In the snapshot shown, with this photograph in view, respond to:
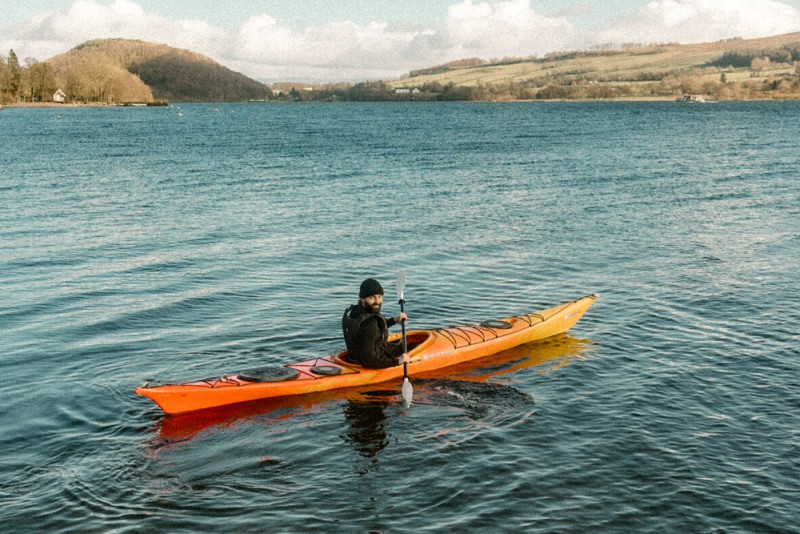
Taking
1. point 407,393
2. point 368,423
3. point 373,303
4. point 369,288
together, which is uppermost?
point 369,288

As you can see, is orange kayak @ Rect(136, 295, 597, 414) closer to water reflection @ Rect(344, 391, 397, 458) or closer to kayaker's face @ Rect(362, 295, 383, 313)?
water reflection @ Rect(344, 391, 397, 458)

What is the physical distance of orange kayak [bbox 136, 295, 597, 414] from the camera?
12016mm

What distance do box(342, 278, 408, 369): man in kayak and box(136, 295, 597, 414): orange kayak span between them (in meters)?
0.18

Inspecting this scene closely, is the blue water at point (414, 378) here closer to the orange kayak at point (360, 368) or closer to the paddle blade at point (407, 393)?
the paddle blade at point (407, 393)

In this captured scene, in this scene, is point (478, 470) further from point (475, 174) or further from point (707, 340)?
point (475, 174)

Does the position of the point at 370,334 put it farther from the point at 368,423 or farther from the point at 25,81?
the point at 25,81

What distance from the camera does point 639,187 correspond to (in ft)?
131

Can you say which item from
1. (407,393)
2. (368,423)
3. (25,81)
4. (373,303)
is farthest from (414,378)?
(25,81)

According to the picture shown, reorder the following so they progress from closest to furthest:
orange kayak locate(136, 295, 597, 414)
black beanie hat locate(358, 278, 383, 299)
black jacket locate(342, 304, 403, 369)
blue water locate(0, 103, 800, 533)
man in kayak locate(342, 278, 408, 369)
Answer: blue water locate(0, 103, 800, 533), orange kayak locate(136, 295, 597, 414), black beanie hat locate(358, 278, 383, 299), man in kayak locate(342, 278, 408, 369), black jacket locate(342, 304, 403, 369)

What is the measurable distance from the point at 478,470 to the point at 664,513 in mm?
2384

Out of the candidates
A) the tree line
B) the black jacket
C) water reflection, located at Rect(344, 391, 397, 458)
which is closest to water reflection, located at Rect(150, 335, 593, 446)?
water reflection, located at Rect(344, 391, 397, 458)

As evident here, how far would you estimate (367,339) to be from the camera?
13125mm

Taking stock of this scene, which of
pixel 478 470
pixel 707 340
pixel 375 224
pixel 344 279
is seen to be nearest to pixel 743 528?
pixel 478 470

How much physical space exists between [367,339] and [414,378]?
4.47ft
